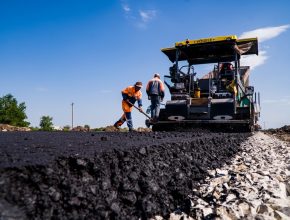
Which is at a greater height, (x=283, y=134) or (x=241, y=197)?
(x=283, y=134)

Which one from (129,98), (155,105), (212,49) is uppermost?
(212,49)

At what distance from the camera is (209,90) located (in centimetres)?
768

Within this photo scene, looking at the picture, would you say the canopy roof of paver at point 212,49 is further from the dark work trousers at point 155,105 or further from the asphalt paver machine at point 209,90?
the dark work trousers at point 155,105

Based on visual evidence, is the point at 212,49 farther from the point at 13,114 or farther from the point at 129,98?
the point at 13,114

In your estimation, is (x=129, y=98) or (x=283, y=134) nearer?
(x=129, y=98)

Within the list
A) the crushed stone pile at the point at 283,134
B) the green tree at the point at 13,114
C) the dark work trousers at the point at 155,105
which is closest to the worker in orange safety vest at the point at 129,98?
the dark work trousers at the point at 155,105

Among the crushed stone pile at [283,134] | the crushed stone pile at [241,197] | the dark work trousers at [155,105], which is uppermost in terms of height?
the dark work trousers at [155,105]

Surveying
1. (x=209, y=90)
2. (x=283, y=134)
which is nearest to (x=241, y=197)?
(x=209, y=90)

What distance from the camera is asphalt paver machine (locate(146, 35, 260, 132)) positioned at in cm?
750

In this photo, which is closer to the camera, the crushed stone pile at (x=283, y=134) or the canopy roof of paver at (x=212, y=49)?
the canopy roof of paver at (x=212, y=49)

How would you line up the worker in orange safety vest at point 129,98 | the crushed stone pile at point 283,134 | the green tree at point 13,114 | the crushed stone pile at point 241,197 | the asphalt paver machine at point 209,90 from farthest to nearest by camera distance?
the green tree at point 13,114 < the crushed stone pile at point 283,134 < the worker in orange safety vest at point 129,98 < the asphalt paver machine at point 209,90 < the crushed stone pile at point 241,197

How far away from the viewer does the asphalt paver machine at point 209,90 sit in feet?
24.6

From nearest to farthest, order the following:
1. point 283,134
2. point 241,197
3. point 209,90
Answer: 1. point 241,197
2. point 209,90
3. point 283,134

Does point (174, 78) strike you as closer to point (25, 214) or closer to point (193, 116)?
point (193, 116)
